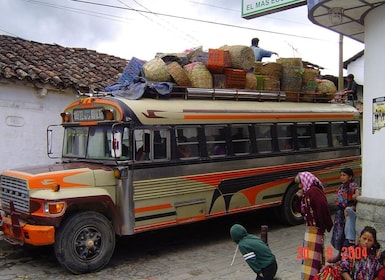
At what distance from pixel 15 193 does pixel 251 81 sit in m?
5.09

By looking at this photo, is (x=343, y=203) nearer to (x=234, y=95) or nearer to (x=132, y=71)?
(x=234, y=95)

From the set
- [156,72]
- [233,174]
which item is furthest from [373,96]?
[156,72]

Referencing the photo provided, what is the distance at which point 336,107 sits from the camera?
10.8 metres

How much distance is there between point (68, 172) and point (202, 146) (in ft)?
8.21

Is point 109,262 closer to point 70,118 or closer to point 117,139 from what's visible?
point 117,139

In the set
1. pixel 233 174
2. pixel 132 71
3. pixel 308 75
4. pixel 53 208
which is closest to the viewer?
pixel 53 208

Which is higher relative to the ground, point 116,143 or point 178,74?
point 178,74

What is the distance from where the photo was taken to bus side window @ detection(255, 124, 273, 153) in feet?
29.1

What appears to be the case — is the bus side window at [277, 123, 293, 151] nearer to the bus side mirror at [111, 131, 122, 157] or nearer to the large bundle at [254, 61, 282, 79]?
the large bundle at [254, 61, 282, 79]

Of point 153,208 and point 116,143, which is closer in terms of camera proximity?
point 116,143

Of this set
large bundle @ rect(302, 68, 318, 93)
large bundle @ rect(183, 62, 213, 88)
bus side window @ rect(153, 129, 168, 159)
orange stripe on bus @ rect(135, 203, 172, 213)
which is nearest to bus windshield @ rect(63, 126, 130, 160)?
bus side window @ rect(153, 129, 168, 159)

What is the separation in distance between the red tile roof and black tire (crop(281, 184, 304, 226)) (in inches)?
215

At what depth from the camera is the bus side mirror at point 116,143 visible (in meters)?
6.70

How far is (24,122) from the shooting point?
10.7m
